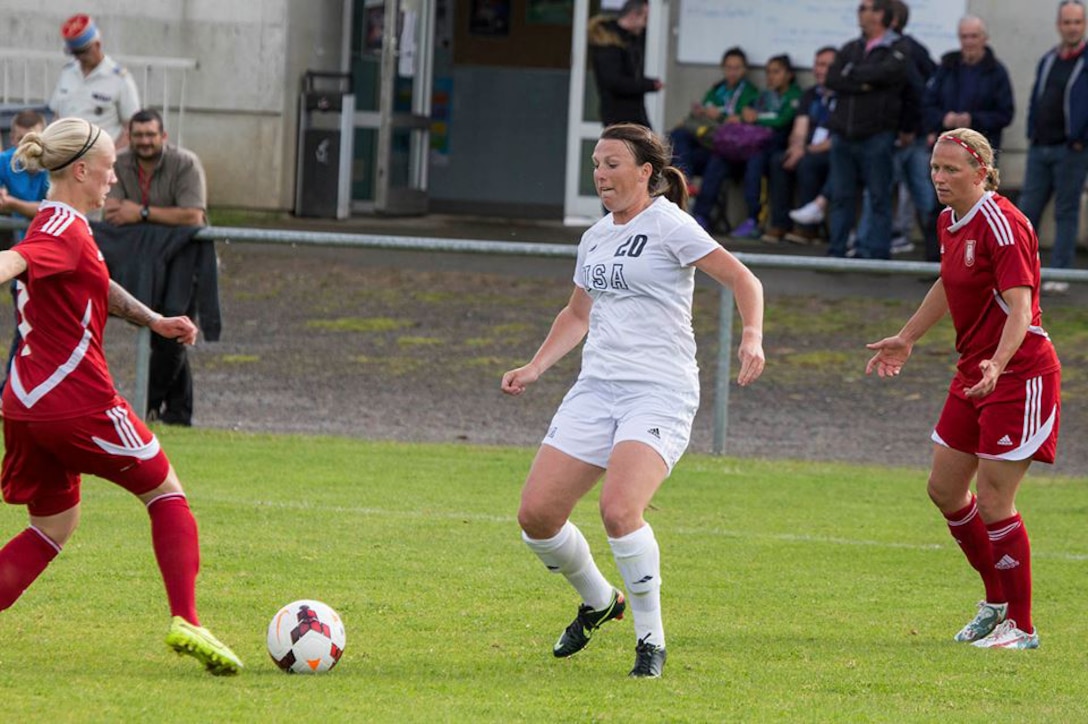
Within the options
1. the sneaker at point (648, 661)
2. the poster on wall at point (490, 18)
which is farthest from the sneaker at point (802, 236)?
the sneaker at point (648, 661)

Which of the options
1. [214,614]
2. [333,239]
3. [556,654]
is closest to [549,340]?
[556,654]

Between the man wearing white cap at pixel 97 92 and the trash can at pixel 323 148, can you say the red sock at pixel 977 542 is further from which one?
the trash can at pixel 323 148

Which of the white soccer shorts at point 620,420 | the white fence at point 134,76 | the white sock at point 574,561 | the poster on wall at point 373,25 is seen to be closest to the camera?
the white soccer shorts at point 620,420

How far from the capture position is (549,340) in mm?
7137

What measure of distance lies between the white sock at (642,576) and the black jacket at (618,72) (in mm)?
12010

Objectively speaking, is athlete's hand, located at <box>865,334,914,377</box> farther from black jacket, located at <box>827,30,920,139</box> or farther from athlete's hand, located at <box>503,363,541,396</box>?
black jacket, located at <box>827,30,920,139</box>

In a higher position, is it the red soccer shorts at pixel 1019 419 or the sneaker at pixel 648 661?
the red soccer shorts at pixel 1019 419

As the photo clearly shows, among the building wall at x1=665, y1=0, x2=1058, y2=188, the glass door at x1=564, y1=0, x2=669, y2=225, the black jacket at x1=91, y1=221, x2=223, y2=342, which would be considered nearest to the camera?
the black jacket at x1=91, y1=221, x2=223, y2=342

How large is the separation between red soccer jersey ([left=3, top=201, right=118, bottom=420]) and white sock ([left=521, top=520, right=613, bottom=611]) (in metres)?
1.69

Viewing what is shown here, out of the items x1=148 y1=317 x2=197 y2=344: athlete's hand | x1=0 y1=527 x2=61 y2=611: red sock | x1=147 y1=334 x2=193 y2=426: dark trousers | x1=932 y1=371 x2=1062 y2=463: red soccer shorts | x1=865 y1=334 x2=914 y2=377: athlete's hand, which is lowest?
x1=147 y1=334 x2=193 y2=426: dark trousers

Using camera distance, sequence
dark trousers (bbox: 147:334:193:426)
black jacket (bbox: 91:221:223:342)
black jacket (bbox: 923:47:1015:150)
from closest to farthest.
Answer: black jacket (bbox: 91:221:223:342), dark trousers (bbox: 147:334:193:426), black jacket (bbox: 923:47:1015:150)

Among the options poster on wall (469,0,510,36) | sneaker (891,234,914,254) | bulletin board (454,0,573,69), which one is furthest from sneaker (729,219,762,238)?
poster on wall (469,0,510,36)

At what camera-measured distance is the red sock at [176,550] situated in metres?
6.18

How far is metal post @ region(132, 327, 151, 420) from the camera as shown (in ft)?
40.7
